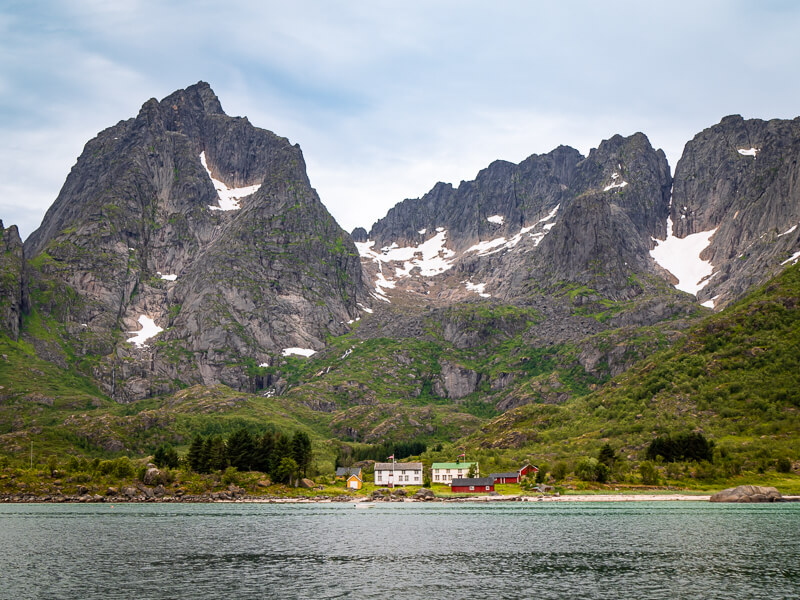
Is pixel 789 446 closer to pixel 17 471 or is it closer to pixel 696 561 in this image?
pixel 696 561

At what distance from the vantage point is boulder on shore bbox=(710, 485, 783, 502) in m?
123

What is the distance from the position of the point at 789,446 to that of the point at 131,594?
A: 159207 mm

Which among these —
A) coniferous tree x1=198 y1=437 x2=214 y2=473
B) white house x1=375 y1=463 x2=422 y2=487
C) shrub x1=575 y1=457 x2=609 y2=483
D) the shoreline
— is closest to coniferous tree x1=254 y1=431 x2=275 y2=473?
coniferous tree x1=198 y1=437 x2=214 y2=473

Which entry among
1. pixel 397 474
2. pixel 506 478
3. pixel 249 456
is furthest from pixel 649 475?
pixel 249 456

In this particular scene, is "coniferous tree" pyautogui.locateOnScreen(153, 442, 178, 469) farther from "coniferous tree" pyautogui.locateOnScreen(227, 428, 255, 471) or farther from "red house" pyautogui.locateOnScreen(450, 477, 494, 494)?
"red house" pyautogui.locateOnScreen(450, 477, 494, 494)

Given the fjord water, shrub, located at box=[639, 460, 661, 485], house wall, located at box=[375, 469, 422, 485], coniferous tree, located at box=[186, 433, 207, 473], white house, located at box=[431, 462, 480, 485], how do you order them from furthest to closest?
white house, located at box=[431, 462, 480, 485] → house wall, located at box=[375, 469, 422, 485] → coniferous tree, located at box=[186, 433, 207, 473] → shrub, located at box=[639, 460, 661, 485] → the fjord water

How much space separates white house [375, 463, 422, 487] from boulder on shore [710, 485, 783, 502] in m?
87.6

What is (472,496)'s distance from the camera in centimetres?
15338

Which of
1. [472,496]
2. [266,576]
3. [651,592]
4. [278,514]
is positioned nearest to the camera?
[651,592]

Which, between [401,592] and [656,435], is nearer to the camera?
[401,592]

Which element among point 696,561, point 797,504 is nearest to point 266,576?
point 696,561

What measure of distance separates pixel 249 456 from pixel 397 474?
1826 inches

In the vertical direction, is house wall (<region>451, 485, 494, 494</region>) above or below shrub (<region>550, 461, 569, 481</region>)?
below

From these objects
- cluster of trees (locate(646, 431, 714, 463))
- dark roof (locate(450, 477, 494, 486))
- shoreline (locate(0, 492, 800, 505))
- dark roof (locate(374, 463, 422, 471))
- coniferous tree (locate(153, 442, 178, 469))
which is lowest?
shoreline (locate(0, 492, 800, 505))
